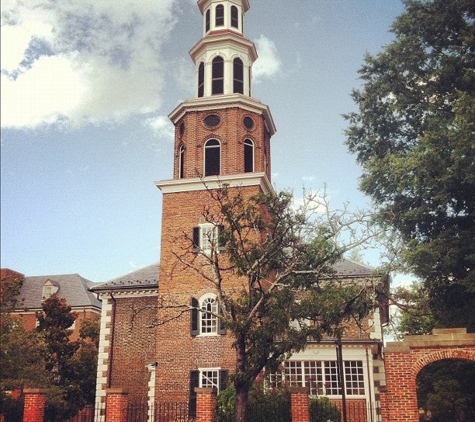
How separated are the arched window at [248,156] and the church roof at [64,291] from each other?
25752 millimetres

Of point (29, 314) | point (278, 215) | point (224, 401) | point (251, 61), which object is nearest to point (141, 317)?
point (224, 401)

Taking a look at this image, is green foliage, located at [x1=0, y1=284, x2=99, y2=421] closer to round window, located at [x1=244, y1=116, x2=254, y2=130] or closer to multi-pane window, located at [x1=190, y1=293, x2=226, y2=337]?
multi-pane window, located at [x1=190, y1=293, x2=226, y2=337]

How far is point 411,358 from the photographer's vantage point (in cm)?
1535

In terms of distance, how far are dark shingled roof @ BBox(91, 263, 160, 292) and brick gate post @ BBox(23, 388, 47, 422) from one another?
9.97 m

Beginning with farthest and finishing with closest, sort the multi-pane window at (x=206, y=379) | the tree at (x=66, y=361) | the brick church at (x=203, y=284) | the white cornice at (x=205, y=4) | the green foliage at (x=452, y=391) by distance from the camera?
1. the white cornice at (x=205, y=4)
2. the tree at (x=66, y=361)
3. the brick church at (x=203, y=284)
4. the green foliage at (x=452, y=391)
5. the multi-pane window at (x=206, y=379)

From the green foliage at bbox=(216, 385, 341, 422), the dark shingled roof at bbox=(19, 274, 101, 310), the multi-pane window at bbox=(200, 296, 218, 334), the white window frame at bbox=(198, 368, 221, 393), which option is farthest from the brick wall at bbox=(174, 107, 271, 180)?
the dark shingled roof at bbox=(19, 274, 101, 310)

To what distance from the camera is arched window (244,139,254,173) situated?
2720 centimetres

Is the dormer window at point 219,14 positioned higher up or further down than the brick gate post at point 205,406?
higher up

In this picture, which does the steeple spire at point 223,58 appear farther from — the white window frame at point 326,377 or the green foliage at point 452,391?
the green foliage at point 452,391

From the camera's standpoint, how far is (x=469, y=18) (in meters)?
23.1

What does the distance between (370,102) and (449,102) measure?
3.44m

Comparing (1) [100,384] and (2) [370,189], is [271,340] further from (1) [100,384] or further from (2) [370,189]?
(1) [100,384]

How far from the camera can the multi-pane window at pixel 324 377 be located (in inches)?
930

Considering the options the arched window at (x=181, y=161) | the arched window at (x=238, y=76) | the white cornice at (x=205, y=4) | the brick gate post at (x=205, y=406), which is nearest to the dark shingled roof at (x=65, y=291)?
the arched window at (x=181, y=161)
